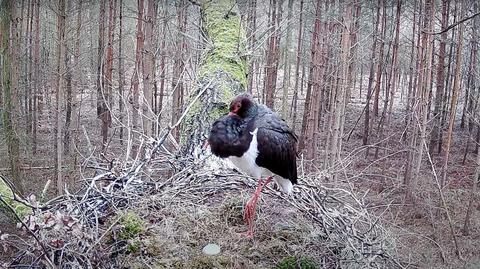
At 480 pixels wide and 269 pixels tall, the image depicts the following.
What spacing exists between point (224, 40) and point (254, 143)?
2.58m

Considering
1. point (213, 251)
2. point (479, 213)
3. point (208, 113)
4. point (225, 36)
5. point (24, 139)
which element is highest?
point (225, 36)

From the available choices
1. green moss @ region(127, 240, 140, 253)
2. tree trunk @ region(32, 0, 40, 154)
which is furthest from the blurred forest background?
green moss @ region(127, 240, 140, 253)

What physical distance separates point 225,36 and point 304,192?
2394 mm

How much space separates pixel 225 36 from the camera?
18.6 ft

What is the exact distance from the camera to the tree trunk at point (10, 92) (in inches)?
408

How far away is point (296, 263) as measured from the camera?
3.12 metres

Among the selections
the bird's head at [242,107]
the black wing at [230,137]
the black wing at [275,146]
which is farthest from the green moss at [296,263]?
the bird's head at [242,107]

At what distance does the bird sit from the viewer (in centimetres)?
329

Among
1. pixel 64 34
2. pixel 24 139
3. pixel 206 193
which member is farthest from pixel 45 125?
pixel 206 193

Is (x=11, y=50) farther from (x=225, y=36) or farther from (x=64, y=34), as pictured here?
(x=225, y=36)

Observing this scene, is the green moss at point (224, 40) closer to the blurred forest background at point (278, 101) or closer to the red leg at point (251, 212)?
the blurred forest background at point (278, 101)

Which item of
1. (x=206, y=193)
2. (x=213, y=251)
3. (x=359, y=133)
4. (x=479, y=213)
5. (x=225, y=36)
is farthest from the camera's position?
(x=359, y=133)

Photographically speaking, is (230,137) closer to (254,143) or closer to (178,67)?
(254,143)

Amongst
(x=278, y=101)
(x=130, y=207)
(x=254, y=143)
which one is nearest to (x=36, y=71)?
(x=278, y=101)
